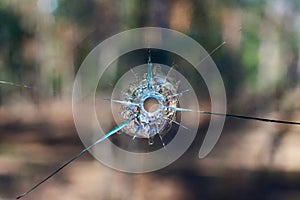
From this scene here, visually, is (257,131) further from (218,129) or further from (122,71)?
(122,71)

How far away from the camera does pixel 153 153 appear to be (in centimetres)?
114

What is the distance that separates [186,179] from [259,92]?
16.0 inches

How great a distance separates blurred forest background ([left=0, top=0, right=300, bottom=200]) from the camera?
3.65ft

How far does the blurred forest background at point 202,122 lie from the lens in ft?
3.65

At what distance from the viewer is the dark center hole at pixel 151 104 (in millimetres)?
1123

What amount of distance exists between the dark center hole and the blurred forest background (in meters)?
0.18

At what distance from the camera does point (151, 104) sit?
1.13 meters

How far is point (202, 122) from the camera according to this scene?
3.71 ft

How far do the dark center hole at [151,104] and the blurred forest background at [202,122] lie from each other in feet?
0.58

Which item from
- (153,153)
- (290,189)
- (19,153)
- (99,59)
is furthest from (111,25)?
(290,189)

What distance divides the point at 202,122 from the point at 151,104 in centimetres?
19

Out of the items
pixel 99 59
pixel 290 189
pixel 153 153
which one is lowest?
pixel 290 189

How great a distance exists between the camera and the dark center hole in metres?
1.12

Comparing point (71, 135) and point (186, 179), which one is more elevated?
point (71, 135)
